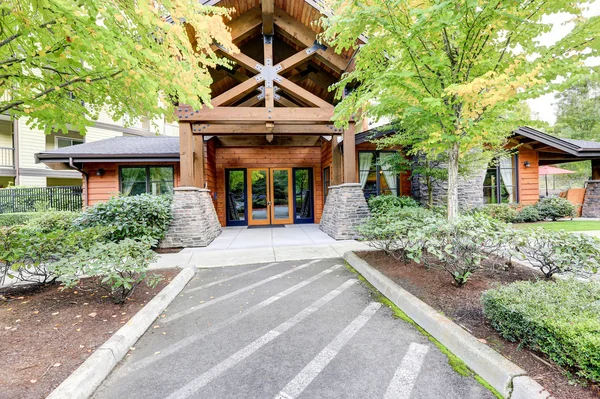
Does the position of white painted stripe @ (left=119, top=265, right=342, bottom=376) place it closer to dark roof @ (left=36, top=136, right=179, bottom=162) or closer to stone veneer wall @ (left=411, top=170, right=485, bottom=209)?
dark roof @ (left=36, top=136, right=179, bottom=162)

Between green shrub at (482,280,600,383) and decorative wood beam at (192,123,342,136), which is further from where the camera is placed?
decorative wood beam at (192,123,342,136)

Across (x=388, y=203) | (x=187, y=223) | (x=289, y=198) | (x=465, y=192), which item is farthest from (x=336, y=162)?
(x=187, y=223)

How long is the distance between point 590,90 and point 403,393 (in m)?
28.4

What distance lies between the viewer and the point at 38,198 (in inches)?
381

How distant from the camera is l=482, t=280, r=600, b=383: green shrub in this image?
5.02 feet

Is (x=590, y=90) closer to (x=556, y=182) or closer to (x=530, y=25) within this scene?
(x=556, y=182)

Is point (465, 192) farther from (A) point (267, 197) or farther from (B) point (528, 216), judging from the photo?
(A) point (267, 197)

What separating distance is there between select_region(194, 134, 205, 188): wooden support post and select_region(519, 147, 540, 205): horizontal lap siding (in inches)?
464

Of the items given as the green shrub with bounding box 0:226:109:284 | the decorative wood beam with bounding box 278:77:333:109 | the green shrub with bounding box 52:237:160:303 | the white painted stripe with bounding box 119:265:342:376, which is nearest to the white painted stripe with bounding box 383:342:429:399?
the white painted stripe with bounding box 119:265:342:376

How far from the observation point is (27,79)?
10.0 ft

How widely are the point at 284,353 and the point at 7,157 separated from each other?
17539 millimetres

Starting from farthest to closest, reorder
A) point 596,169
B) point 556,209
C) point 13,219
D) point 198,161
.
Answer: point 596,169 < point 556,209 < point 13,219 < point 198,161

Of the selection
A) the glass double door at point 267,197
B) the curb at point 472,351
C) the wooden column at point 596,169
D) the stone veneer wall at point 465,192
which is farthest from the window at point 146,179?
the wooden column at point 596,169

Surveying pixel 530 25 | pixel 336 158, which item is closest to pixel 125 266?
pixel 530 25
